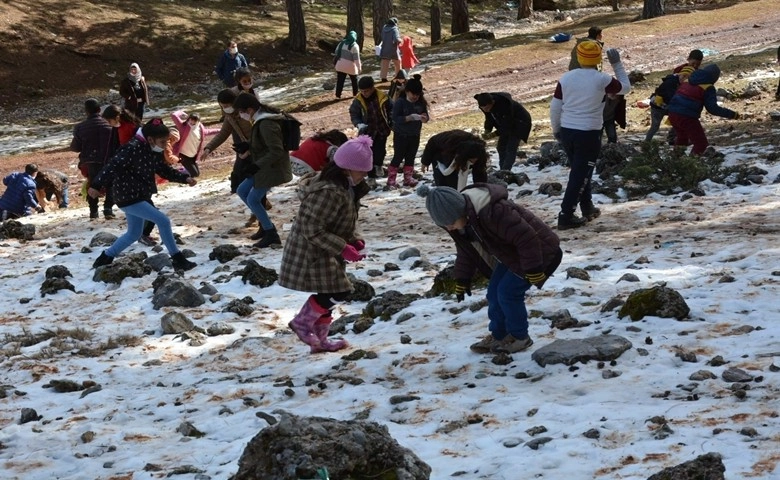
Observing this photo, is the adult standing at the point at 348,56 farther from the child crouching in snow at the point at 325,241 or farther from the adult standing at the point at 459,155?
the child crouching in snow at the point at 325,241

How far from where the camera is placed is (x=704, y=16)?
33.8 metres

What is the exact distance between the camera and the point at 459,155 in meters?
9.34

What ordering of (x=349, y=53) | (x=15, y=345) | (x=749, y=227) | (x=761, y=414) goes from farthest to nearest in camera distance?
(x=349, y=53) < (x=749, y=227) < (x=15, y=345) < (x=761, y=414)

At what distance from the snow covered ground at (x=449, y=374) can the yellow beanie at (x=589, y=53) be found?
6.37 feet

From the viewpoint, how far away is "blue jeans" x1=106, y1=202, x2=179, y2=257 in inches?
450

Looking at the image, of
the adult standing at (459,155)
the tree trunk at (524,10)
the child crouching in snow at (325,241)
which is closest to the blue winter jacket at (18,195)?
the adult standing at (459,155)

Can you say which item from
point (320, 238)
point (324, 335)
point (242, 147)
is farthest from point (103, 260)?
point (320, 238)

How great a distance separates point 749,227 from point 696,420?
18.7 ft

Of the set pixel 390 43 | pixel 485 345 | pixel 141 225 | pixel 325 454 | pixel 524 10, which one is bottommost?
pixel 485 345

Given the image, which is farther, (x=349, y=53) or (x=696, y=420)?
(x=349, y=53)

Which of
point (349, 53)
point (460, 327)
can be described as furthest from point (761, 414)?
point (349, 53)

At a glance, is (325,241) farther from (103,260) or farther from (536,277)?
(103,260)

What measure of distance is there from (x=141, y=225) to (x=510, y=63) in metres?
18.3

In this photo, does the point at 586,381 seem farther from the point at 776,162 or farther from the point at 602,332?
the point at 776,162
